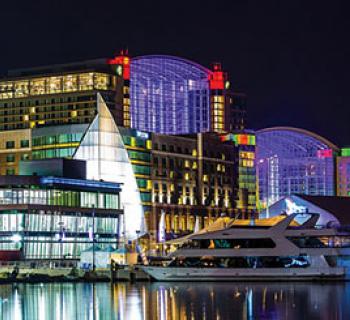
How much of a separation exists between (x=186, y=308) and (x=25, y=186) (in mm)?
84144

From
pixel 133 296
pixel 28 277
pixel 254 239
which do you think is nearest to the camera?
pixel 133 296

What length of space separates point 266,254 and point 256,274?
2889mm

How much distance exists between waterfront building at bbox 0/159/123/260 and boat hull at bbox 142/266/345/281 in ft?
134

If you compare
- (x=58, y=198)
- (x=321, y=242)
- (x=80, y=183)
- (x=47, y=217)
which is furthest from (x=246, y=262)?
(x=80, y=183)

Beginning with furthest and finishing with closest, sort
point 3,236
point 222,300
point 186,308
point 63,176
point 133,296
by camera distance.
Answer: point 63,176 < point 3,236 < point 133,296 < point 222,300 < point 186,308

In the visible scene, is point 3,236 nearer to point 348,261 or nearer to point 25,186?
point 25,186

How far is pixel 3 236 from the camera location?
177 meters

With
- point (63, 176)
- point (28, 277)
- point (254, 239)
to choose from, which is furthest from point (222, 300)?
point (63, 176)

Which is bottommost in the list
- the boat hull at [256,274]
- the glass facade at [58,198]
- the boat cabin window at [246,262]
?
the boat hull at [256,274]

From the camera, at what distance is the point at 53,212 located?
18162 centimetres

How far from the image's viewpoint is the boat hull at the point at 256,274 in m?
130

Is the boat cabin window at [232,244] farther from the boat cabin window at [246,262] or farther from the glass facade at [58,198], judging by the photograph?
the glass facade at [58,198]

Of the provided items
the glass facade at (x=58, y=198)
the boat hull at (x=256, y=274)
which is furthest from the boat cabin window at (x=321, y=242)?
the glass facade at (x=58, y=198)

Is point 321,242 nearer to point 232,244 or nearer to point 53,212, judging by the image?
point 232,244
